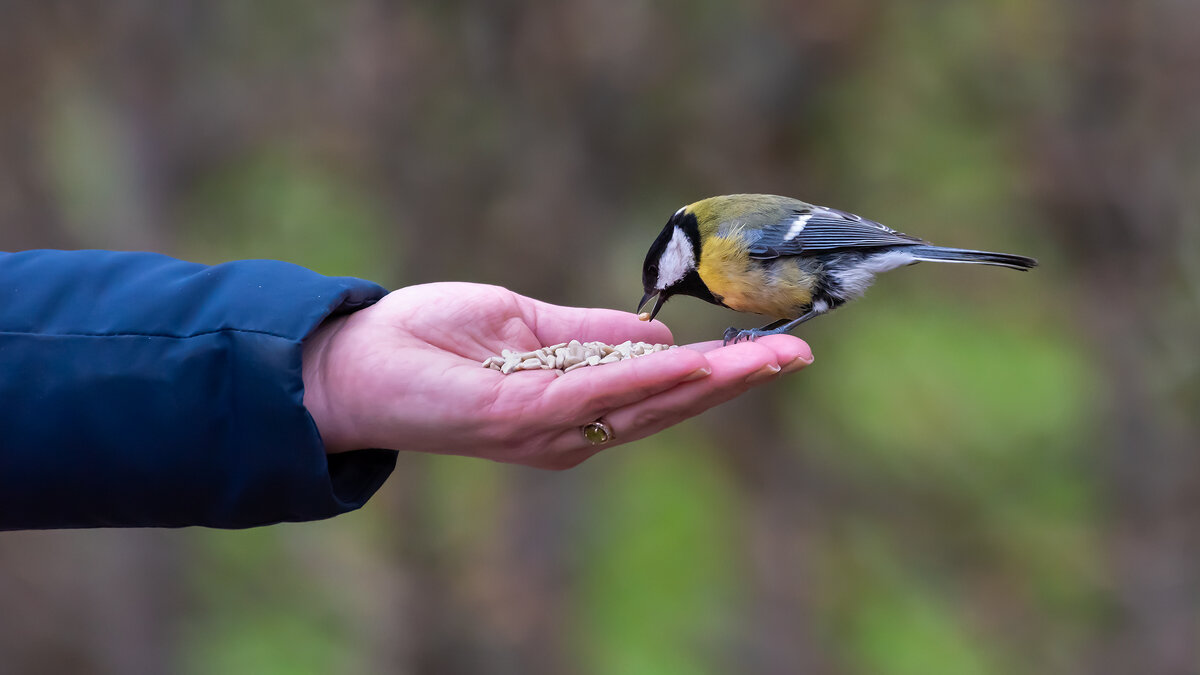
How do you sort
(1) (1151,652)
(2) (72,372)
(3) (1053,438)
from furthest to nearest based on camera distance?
1. (3) (1053,438)
2. (1) (1151,652)
3. (2) (72,372)

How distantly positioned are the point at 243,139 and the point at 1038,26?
3.42 metres

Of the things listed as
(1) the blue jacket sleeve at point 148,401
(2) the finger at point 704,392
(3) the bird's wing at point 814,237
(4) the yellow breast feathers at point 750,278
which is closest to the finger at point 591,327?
(4) the yellow breast feathers at point 750,278

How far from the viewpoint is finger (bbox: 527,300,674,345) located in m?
2.35

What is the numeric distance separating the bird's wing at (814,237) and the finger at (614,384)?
0.91m

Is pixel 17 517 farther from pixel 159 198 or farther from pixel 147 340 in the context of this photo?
pixel 159 198

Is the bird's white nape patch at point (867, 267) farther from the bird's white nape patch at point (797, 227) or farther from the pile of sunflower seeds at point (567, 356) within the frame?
the pile of sunflower seeds at point (567, 356)

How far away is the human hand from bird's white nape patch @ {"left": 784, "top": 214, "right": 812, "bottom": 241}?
2.38 feet

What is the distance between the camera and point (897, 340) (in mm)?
4227

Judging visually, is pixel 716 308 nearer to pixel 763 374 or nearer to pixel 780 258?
pixel 780 258

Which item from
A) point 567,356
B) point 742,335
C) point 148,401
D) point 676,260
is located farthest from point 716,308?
point 148,401

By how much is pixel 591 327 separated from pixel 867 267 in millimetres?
787

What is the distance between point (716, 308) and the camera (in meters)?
3.68

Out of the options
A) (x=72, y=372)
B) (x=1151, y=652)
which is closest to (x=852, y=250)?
(x=72, y=372)

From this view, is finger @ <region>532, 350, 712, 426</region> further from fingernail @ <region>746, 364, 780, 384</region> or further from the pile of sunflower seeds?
the pile of sunflower seeds
